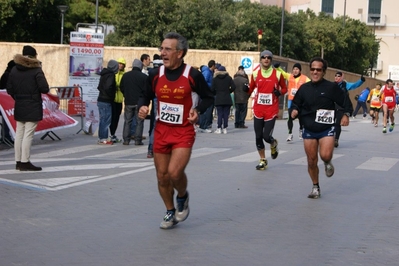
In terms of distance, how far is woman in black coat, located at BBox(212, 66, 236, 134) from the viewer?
21641 millimetres

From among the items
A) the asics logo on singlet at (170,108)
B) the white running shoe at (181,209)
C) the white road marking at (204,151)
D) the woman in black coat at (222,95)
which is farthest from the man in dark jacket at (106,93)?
the asics logo on singlet at (170,108)

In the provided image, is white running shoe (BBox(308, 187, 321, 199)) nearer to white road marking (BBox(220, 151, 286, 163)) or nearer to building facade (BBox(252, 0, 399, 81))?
white road marking (BBox(220, 151, 286, 163))

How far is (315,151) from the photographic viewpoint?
1020cm

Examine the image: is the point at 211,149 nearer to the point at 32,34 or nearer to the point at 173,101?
the point at 173,101

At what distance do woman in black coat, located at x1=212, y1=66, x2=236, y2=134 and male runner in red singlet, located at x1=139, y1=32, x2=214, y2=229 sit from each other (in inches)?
541

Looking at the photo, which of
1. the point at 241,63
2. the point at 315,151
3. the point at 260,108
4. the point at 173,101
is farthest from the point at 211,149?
the point at 241,63

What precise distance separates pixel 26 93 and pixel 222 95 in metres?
10.7

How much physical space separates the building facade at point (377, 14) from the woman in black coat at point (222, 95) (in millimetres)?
68670

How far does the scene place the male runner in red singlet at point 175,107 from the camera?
7613 mm

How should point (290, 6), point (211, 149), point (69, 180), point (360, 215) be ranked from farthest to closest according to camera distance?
1. point (290, 6)
2. point (211, 149)
3. point (69, 180)
4. point (360, 215)

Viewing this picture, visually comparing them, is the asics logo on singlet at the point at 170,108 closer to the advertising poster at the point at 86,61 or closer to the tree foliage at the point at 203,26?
the advertising poster at the point at 86,61

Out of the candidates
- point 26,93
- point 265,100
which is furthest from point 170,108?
point 265,100

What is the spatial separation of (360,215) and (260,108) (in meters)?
4.17

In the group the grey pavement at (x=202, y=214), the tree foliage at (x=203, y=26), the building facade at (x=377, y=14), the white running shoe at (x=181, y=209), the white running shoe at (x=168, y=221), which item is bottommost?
the grey pavement at (x=202, y=214)
